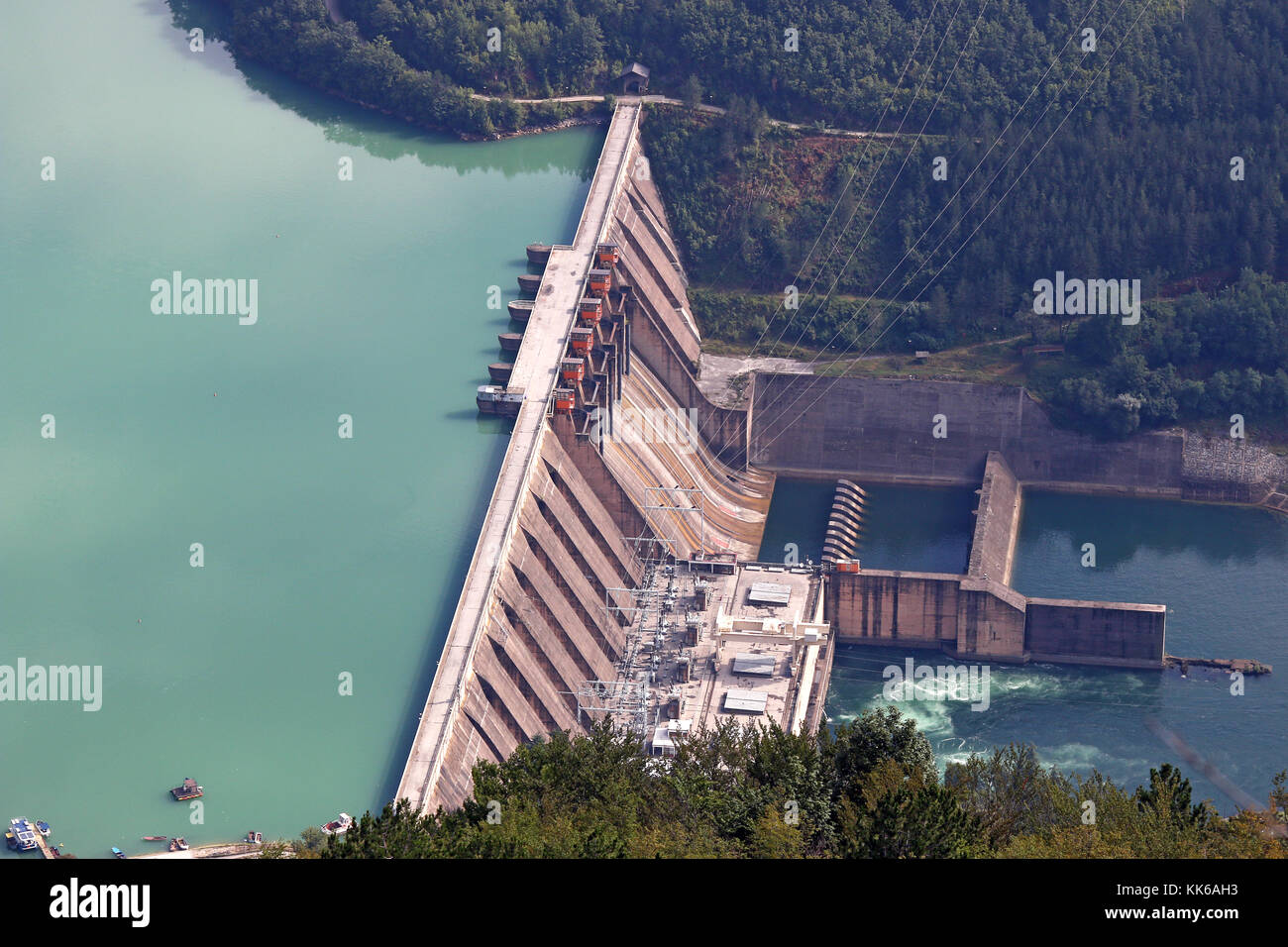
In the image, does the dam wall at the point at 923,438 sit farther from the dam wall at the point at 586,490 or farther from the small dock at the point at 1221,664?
the small dock at the point at 1221,664

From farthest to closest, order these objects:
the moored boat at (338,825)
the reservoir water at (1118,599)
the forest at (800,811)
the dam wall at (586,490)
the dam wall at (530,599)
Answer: the reservoir water at (1118,599), the dam wall at (586,490), the dam wall at (530,599), the moored boat at (338,825), the forest at (800,811)

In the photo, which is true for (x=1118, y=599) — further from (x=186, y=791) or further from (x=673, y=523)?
(x=186, y=791)

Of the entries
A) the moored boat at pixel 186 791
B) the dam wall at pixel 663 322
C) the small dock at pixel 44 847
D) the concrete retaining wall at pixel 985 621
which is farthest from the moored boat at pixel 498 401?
the small dock at pixel 44 847

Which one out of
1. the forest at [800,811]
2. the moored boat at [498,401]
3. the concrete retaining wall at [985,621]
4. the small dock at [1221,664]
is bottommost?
the forest at [800,811]

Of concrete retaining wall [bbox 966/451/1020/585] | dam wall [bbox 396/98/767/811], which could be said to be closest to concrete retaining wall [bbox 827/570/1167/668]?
concrete retaining wall [bbox 966/451/1020/585]
